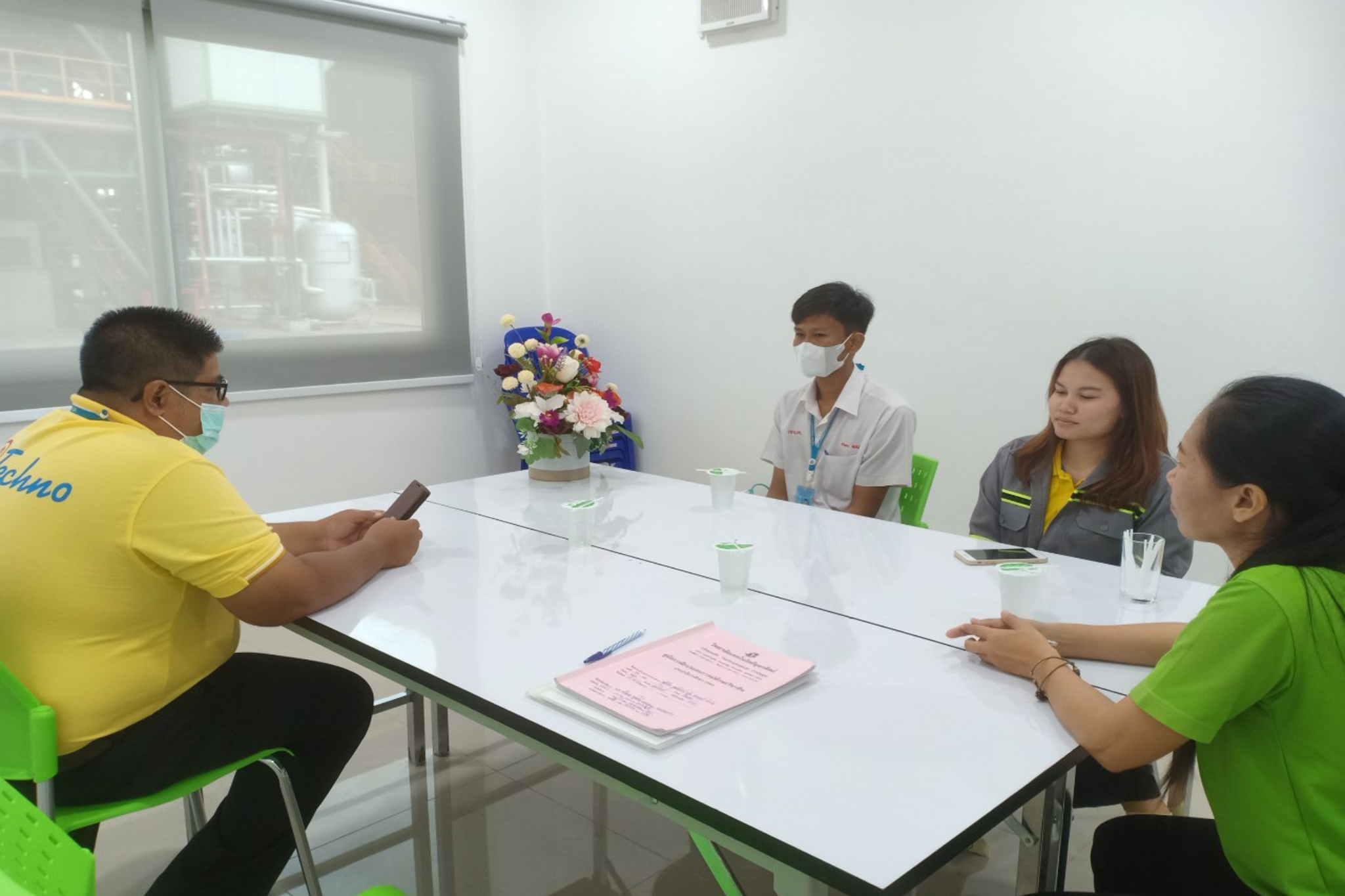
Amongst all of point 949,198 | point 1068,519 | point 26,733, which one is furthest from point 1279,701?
point 949,198

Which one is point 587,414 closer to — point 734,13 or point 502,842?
point 502,842

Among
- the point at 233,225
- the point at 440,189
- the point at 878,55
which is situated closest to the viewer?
the point at 878,55

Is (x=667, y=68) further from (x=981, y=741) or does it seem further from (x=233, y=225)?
(x=981, y=741)

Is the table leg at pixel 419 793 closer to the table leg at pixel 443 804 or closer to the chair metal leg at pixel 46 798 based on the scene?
the table leg at pixel 443 804

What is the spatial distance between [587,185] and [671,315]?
0.89m

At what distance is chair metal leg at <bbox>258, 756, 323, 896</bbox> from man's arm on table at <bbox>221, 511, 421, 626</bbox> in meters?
0.26

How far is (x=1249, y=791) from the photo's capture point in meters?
1.19

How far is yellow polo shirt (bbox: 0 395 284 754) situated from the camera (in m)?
1.56

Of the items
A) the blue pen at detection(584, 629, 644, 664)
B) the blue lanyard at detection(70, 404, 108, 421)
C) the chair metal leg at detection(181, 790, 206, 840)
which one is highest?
the blue lanyard at detection(70, 404, 108, 421)

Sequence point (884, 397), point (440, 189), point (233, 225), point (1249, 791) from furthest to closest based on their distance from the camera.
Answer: point (440, 189) → point (233, 225) → point (884, 397) → point (1249, 791)

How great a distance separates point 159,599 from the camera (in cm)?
165

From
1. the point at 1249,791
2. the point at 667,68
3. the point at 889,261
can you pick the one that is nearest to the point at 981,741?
the point at 1249,791

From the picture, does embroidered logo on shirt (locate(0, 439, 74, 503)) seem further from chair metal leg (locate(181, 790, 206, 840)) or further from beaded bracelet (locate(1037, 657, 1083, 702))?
beaded bracelet (locate(1037, 657, 1083, 702))

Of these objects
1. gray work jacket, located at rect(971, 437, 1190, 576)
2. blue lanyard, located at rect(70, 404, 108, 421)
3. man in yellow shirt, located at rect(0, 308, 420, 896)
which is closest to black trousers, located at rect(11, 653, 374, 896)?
man in yellow shirt, located at rect(0, 308, 420, 896)
